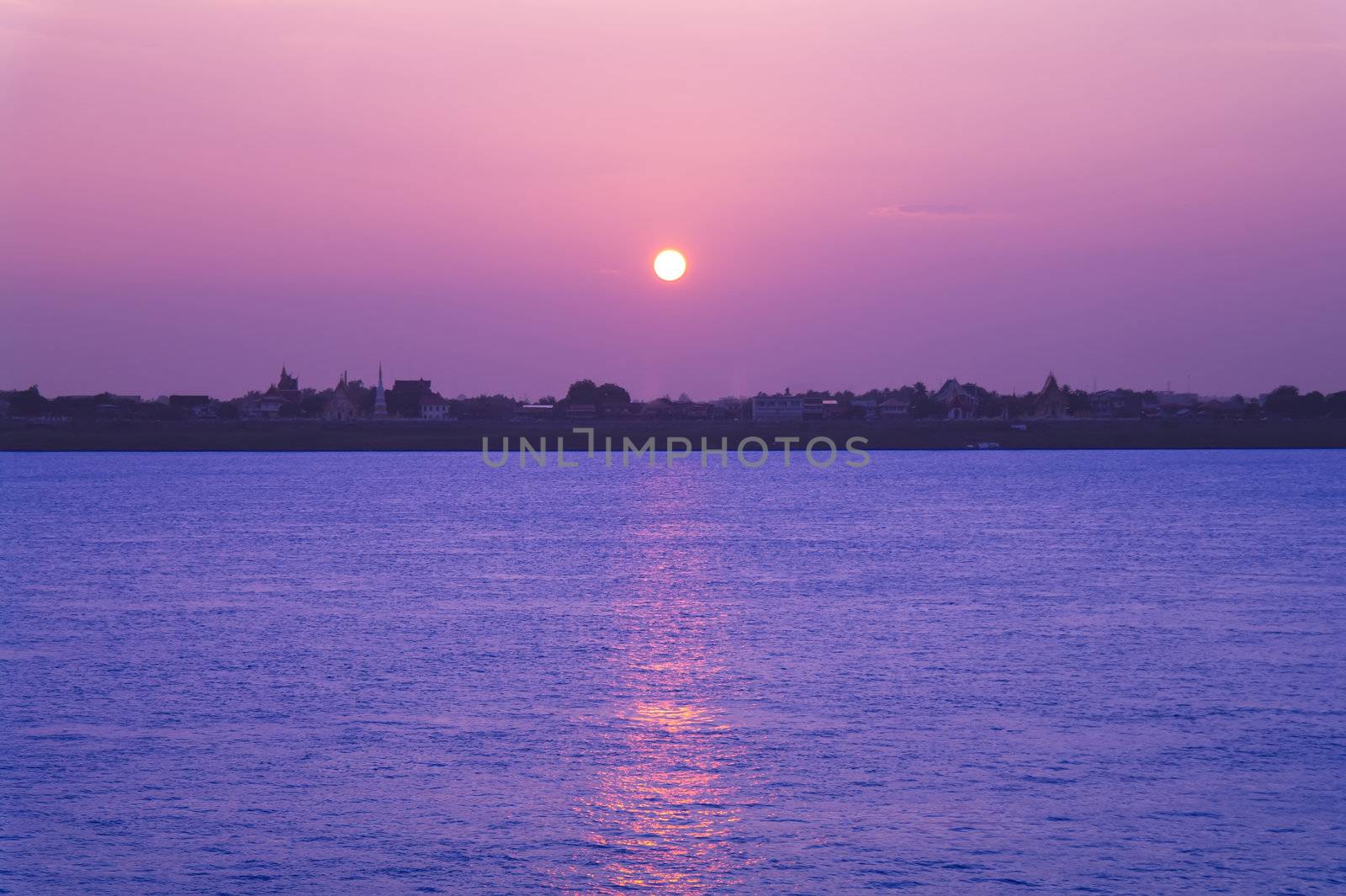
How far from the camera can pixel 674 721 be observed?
22.0 metres

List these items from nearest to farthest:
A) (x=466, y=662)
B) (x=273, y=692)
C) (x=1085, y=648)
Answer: (x=273, y=692) → (x=466, y=662) → (x=1085, y=648)

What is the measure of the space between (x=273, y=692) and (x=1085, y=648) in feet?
56.1

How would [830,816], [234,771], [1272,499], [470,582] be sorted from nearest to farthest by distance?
[830,816] < [234,771] < [470,582] < [1272,499]

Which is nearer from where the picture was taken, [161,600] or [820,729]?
[820,729]

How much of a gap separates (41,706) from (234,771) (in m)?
6.27

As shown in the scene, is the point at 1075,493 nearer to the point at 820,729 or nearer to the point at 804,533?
the point at 804,533

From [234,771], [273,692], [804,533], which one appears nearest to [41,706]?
[273,692]

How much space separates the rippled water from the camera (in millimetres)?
15453

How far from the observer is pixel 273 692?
2461cm

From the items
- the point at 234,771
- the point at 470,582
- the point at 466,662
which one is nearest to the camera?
the point at 234,771

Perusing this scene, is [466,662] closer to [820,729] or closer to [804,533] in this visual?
[820,729]

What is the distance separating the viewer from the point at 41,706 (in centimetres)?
2303

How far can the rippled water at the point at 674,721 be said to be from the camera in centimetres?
1545

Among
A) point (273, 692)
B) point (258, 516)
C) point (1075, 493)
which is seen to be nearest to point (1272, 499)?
point (1075, 493)
